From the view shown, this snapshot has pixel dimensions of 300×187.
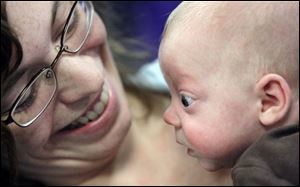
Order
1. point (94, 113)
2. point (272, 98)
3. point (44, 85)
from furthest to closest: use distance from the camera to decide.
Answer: point (94, 113), point (44, 85), point (272, 98)

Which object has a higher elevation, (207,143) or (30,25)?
(30,25)

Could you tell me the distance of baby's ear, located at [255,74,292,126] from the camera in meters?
0.60

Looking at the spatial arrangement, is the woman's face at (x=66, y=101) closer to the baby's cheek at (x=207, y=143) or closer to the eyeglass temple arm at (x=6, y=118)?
the eyeglass temple arm at (x=6, y=118)

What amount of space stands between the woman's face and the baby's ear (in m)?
0.29

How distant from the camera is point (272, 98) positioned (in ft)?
2.04

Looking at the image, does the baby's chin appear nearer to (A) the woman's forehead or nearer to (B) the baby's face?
(B) the baby's face

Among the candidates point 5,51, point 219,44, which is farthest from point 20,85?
point 219,44

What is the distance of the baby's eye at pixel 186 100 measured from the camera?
2.20ft

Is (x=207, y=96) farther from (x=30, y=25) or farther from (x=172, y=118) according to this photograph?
(x=30, y=25)

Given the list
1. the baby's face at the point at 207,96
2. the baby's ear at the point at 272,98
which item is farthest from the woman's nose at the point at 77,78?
the baby's ear at the point at 272,98

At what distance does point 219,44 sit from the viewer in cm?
60

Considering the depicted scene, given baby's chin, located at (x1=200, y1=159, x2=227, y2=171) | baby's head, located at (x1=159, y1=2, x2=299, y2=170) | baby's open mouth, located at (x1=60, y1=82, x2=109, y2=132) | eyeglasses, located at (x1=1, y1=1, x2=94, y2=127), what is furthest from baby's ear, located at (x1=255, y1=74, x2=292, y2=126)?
baby's open mouth, located at (x1=60, y1=82, x2=109, y2=132)

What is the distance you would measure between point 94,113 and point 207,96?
13.9 inches

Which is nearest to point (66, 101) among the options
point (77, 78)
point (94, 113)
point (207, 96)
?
point (77, 78)
